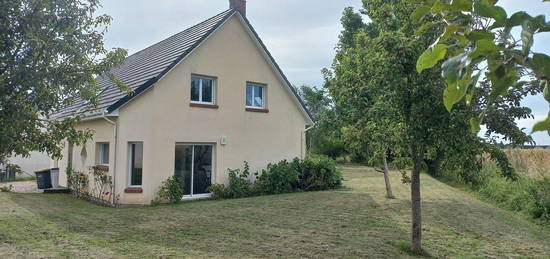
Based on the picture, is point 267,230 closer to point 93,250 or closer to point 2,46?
point 93,250

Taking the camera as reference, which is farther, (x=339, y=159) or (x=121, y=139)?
(x=339, y=159)

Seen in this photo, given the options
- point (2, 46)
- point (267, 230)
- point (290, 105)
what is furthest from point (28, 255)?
point (290, 105)

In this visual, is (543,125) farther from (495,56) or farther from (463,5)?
(463,5)

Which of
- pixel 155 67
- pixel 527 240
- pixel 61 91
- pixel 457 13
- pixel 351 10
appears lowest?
pixel 527 240

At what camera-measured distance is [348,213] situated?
423 inches

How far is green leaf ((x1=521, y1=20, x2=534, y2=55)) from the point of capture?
3.33ft

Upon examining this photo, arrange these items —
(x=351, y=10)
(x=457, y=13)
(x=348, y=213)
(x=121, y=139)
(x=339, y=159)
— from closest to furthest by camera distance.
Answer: (x=457, y=13) → (x=348, y=213) → (x=121, y=139) → (x=351, y=10) → (x=339, y=159)

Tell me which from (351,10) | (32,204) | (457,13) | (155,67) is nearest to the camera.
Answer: (457,13)

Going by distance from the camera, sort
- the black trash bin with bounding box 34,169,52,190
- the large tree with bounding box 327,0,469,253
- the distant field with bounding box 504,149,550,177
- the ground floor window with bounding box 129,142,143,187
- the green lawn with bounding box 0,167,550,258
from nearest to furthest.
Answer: the large tree with bounding box 327,0,469,253 < the green lawn with bounding box 0,167,550,258 < the ground floor window with bounding box 129,142,143,187 < the distant field with bounding box 504,149,550,177 < the black trash bin with bounding box 34,169,52,190

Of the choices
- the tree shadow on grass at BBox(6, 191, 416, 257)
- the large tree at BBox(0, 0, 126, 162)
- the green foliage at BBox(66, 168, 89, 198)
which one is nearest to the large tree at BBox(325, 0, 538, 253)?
the tree shadow on grass at BBox(6, 191, 416, 257)

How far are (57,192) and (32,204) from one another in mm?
3787

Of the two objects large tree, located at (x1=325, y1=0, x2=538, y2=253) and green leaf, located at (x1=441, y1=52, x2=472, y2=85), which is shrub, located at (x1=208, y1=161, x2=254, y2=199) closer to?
large tree, located at (x1=325, y1=0, x2=538, y2=253)

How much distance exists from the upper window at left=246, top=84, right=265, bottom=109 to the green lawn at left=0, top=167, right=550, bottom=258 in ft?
14.7

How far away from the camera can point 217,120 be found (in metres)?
14.7
